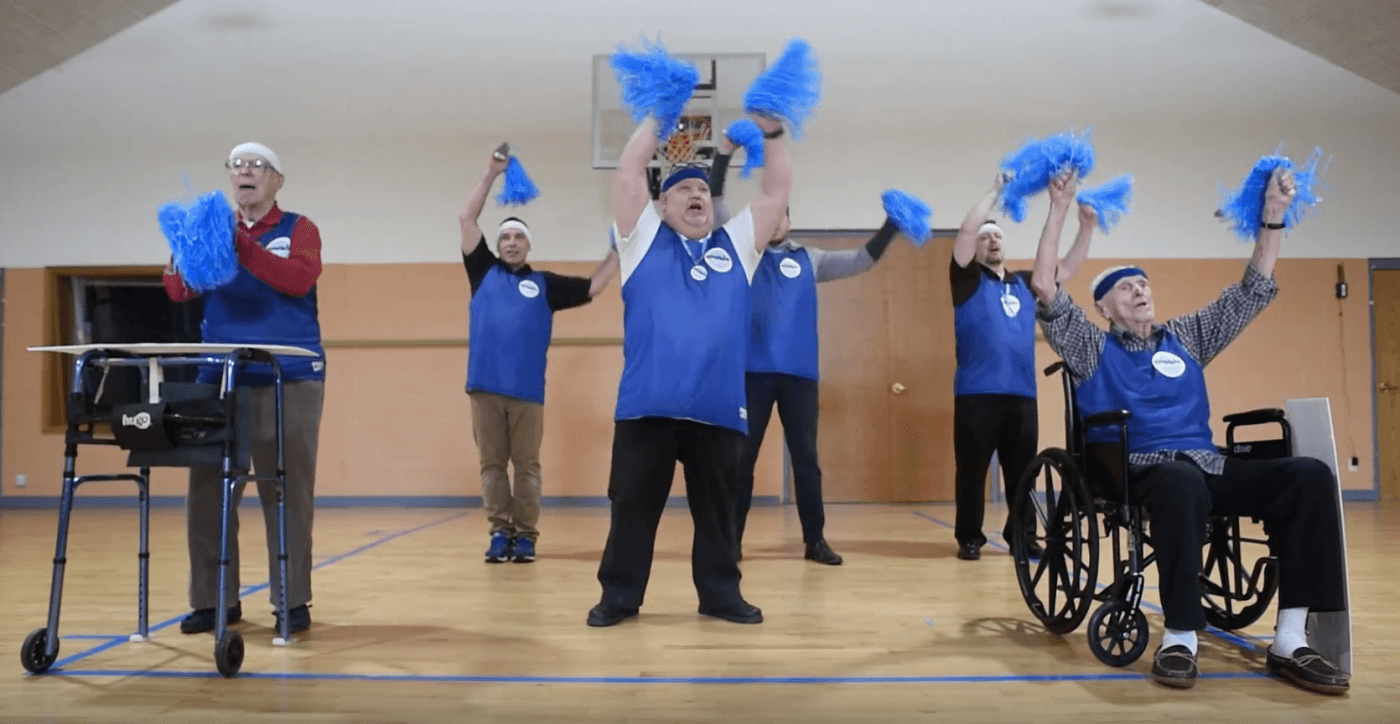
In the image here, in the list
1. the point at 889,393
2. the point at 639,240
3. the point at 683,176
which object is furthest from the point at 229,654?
the point at 889,393

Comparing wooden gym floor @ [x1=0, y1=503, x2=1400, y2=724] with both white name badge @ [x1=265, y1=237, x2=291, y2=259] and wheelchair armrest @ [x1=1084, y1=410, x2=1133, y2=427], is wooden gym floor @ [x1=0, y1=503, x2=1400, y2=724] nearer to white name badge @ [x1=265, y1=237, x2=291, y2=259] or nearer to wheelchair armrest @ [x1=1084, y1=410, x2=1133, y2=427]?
wheelchair armrest @ [x1=1084, y1=410, x2=1133, y2=427]

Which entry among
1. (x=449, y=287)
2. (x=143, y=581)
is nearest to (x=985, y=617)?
(x=143, y=581)

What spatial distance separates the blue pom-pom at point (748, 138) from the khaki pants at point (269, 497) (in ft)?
5.00

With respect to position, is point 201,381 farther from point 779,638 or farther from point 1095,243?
point 1095,243

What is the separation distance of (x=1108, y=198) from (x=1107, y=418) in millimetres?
1221

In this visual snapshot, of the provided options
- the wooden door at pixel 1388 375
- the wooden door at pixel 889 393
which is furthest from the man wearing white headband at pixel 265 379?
the wooden door at pixel 1388 375

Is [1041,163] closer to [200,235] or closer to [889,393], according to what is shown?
[200,235]

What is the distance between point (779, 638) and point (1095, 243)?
5648 mm

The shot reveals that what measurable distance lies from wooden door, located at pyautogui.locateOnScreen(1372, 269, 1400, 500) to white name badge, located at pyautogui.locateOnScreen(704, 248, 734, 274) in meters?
6.59

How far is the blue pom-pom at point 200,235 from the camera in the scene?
240cm

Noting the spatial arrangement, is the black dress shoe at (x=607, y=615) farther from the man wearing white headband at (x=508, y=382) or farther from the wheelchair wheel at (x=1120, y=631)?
the man wearing white headband at (x=508, y=382)

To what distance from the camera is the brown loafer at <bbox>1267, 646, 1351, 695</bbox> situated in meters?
2.06

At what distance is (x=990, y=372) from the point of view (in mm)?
4109

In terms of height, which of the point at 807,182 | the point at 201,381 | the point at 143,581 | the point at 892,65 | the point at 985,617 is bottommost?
the point at 985,617
